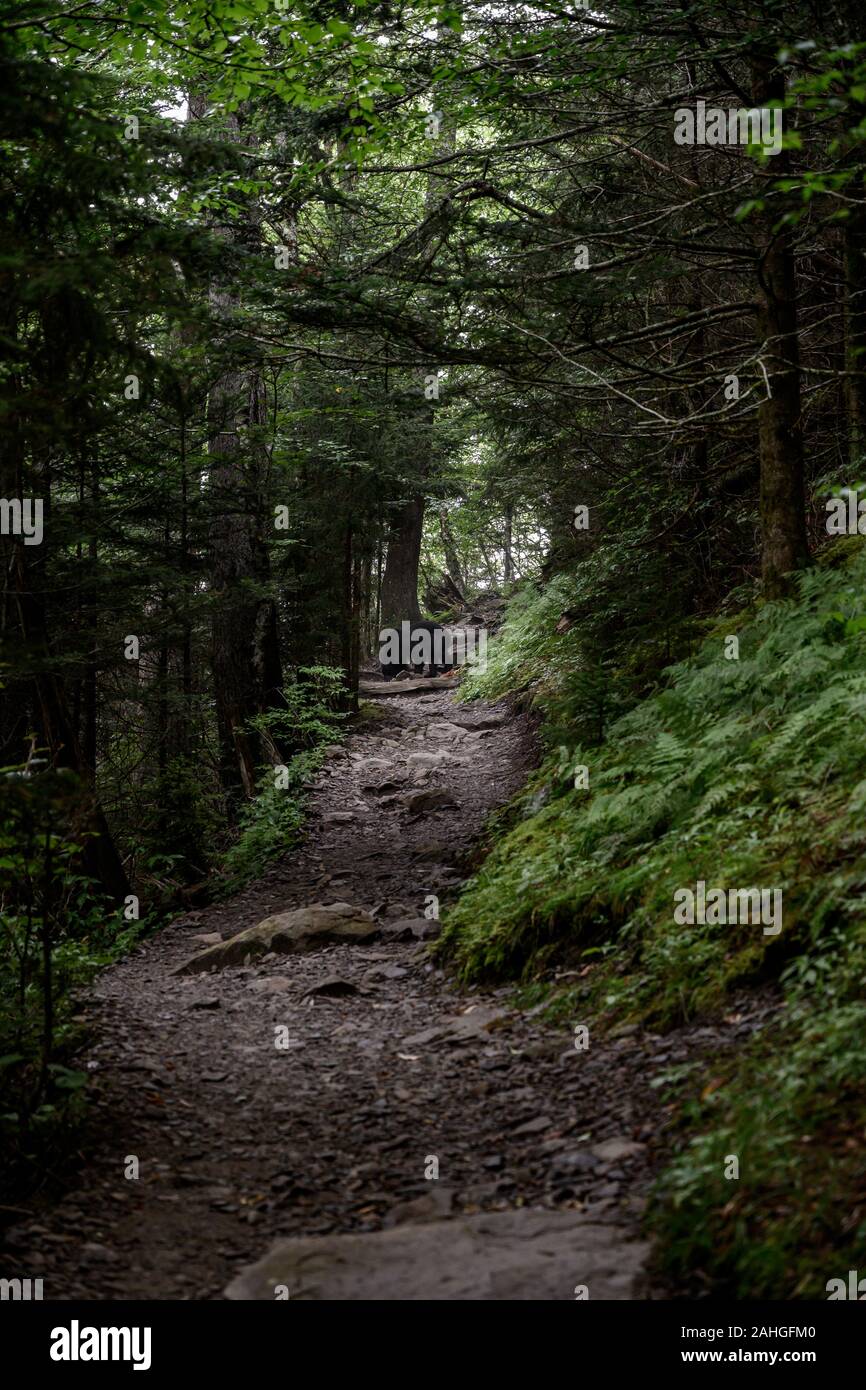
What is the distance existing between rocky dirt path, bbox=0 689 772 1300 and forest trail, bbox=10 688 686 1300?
0.01 meters

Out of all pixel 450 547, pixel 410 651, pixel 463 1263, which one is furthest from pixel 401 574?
pixel 463 1263

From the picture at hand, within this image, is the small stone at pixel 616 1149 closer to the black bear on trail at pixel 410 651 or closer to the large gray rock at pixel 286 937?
the large gray rock at pixel 286 937

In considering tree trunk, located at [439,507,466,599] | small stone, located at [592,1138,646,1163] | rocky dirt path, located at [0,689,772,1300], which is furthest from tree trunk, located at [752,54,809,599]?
tree trunk, located at [439,507,466,599]

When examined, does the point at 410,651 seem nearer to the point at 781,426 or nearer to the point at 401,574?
the point at 401,574

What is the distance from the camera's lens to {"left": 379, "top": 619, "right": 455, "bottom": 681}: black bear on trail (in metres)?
25.5

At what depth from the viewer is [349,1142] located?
523cm

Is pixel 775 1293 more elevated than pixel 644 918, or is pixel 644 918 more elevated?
pixel 644 918

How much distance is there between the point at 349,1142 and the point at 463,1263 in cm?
168

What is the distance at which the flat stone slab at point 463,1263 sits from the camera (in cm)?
346
